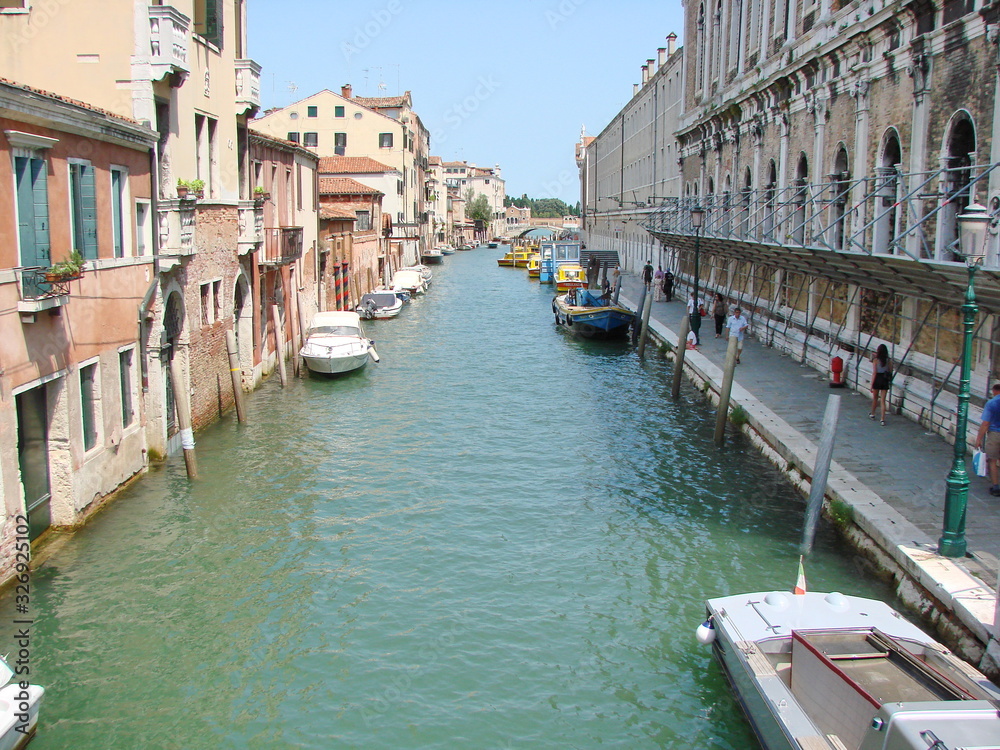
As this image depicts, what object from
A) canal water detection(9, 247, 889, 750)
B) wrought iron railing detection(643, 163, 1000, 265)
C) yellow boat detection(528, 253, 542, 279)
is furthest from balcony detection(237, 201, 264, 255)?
yellow boat detection(528, 253, 542, 279)

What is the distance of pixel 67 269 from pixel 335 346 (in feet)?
36.4

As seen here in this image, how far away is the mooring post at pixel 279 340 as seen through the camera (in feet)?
62.9

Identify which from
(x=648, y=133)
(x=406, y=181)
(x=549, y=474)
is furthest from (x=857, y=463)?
(x=406, y=181)

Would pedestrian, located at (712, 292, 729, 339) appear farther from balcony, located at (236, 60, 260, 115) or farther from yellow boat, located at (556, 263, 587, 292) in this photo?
yellow boat, located at (556, 263, 587, 292)

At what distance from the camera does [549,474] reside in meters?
13.4

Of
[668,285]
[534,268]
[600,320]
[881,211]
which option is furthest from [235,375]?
[534,268]

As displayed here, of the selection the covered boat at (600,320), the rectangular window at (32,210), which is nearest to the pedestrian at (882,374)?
the rectangular window at (32,210)

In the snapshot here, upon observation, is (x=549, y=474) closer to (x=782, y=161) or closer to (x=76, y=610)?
(x=76, y=610)

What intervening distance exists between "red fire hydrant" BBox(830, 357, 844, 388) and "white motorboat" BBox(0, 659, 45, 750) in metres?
13.1

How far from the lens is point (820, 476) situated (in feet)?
32.8

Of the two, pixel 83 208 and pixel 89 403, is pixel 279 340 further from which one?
pixel 83 208

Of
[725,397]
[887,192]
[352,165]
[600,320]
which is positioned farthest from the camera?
[352,165]

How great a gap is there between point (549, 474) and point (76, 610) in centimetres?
679

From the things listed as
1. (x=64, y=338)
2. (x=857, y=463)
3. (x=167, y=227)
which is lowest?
(x=857, y=463)
